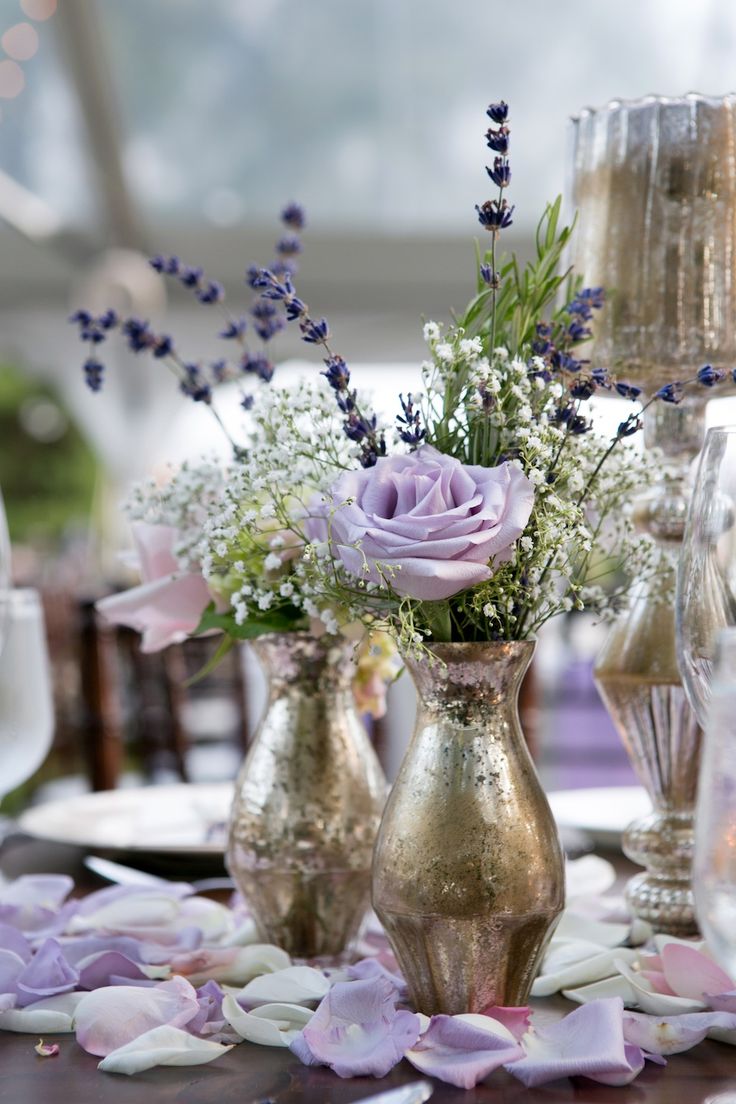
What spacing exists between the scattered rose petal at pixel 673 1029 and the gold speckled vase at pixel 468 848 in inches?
2.6

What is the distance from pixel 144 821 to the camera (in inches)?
48.6

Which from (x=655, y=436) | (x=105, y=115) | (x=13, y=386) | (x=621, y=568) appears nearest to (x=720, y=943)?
(x=621, y=568)

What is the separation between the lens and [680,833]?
2.77 ft

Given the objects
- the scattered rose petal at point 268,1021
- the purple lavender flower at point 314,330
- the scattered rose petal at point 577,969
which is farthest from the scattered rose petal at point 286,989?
the purple lavender flower at point 314,330

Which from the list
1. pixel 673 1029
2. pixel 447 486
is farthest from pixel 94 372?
pixel 673 1029

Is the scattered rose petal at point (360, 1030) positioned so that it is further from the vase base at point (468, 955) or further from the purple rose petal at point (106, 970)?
the purple rose petal at point (106, 970)

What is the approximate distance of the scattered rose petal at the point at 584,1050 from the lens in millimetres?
584

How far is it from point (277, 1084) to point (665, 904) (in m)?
0.33

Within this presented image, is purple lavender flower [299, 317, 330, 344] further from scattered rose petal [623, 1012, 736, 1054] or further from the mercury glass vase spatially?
scattered rose petal [623, 1012, 736, 1054]

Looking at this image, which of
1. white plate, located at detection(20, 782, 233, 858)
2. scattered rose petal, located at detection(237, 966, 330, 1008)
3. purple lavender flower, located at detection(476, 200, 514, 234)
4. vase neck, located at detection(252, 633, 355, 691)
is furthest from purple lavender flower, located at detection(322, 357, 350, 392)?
white plate, located at detection(20, 782, 233, 858)

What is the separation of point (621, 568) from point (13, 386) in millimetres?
12436

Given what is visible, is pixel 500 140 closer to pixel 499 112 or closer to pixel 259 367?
pixel 499 112

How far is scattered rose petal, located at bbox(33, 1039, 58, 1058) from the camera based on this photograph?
646 millimetres

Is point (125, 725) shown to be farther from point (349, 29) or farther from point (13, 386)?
point (13, 386)
